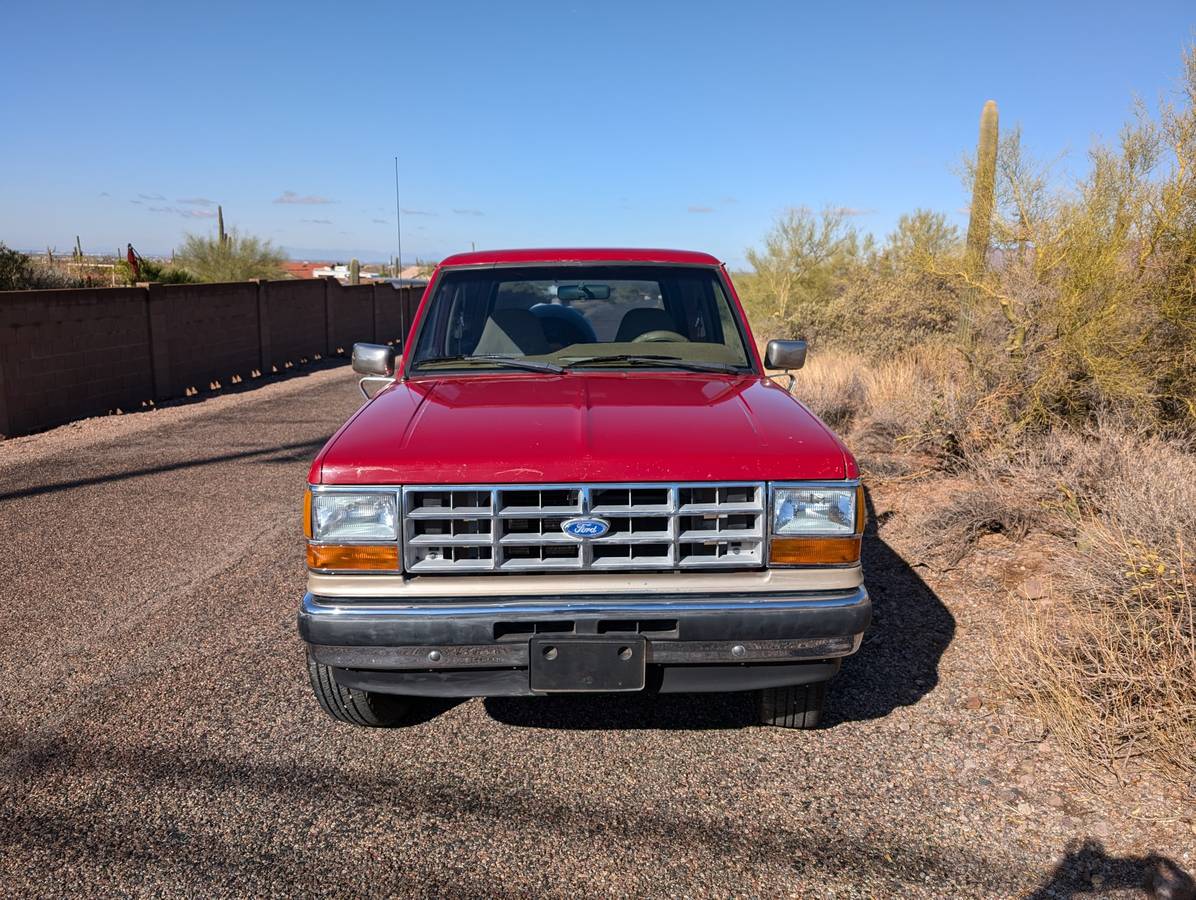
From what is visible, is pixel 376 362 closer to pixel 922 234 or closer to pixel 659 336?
pixel 659 336

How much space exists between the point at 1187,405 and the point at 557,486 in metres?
5.55

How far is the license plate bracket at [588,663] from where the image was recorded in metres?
3.06

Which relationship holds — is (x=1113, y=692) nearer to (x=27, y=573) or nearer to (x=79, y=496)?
(x=27, y=573)

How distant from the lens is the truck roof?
15.8 feet

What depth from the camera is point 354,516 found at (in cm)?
316

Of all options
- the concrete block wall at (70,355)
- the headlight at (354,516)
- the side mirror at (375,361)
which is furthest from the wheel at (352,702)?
the concrete block wall at (70,355)

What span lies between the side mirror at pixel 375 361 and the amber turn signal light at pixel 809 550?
220 centimetres

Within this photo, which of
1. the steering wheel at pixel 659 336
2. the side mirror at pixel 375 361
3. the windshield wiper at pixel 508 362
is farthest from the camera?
the steering wheel at pixel 659 336

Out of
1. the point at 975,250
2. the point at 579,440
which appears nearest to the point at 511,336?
the point at 579,440

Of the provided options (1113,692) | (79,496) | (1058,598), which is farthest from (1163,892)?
(79,496)

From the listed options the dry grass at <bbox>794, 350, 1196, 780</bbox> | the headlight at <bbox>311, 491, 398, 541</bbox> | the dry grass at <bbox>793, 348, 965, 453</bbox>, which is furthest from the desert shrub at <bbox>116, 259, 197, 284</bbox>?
the headlight at <bbox>311, 491, 398, 541</bbox>

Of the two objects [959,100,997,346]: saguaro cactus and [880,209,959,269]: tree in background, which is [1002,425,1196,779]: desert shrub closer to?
[959,100,997,346]: saguaro cactus

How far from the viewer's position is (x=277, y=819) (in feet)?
10.3

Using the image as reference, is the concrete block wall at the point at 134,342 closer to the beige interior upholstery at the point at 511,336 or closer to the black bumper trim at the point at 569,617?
the beige interior upholstery at the point at 511,336
